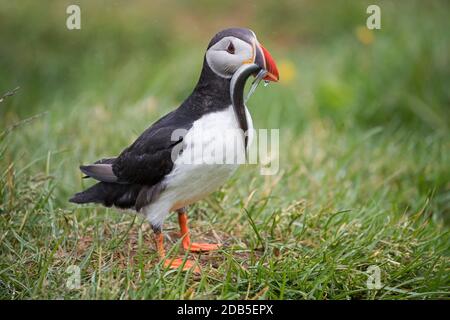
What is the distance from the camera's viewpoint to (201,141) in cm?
318

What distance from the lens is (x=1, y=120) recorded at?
236 inches

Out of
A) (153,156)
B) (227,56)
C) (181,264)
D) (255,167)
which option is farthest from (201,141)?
(255,167)

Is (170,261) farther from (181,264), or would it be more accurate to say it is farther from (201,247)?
(201,247)

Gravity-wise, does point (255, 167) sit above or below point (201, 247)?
above

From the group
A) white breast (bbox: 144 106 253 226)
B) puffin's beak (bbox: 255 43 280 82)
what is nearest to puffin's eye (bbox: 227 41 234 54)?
puffin's beak (bbox: 255 43 280 82)

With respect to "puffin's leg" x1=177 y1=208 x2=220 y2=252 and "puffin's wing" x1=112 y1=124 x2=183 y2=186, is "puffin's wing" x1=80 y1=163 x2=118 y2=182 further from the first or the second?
"puffin's leg" x1=177 y1=208 x2=220 y2=252

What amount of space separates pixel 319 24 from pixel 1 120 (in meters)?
4.51

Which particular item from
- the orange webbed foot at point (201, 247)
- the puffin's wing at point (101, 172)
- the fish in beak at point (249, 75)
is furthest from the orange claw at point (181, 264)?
the fish in beak at point (249, 75)

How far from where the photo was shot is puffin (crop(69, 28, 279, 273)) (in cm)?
316

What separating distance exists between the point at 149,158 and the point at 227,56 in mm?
641

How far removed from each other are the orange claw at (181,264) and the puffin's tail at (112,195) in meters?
0.36

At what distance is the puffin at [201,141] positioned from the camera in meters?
3.16

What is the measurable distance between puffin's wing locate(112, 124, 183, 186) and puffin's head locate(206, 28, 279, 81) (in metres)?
0.38
